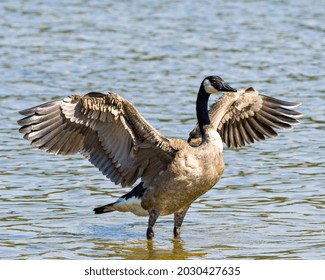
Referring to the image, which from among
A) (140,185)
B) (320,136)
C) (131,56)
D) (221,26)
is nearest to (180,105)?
(320,136)

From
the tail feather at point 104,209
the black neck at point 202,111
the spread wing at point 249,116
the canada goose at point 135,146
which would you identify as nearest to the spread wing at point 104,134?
the canada goose at point 135,146

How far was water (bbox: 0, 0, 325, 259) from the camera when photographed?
443 inches

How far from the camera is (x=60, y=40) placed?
23266 millimetres

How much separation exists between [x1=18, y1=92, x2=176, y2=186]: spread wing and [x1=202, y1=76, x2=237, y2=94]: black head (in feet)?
2.69

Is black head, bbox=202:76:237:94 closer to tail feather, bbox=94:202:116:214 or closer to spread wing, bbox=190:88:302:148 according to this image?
spread wing, bbox=190:88:302:148

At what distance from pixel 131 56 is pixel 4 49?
9.76 ft

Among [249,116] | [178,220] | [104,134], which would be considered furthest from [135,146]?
[249,116]

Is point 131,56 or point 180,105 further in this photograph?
point 131,56

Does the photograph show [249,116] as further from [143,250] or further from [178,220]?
[143,250]

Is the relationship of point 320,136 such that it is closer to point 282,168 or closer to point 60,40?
point 282,168

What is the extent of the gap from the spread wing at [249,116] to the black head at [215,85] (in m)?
0.80

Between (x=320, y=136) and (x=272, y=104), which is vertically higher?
(x=272, y=104)

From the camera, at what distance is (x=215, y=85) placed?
1130cm

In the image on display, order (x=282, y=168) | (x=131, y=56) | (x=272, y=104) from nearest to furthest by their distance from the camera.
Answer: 1. (x=272, y=104)
2. (x=282, y=168)
3. (x=131, y=56)
